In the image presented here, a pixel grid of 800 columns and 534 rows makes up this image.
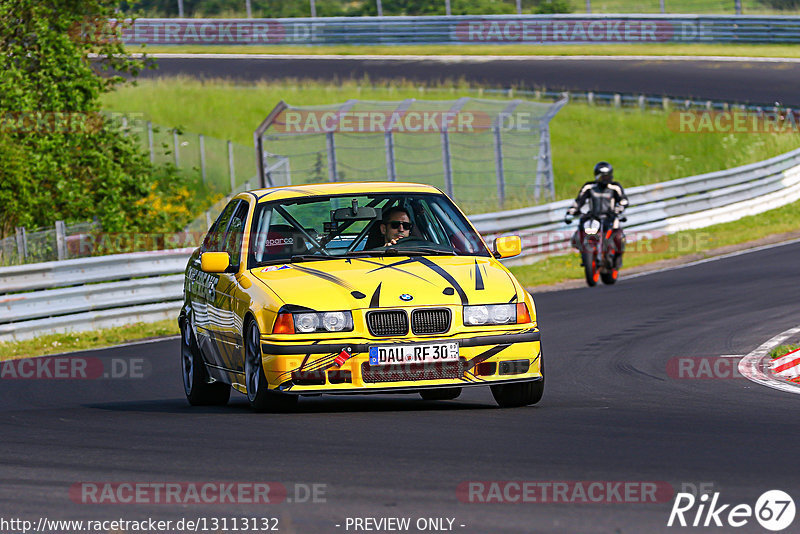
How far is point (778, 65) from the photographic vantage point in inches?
1668

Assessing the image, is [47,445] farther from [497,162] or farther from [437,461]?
[497,162]

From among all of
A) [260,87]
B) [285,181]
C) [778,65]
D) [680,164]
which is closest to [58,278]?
[285,181]

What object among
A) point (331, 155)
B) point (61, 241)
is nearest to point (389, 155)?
point (331, 155)

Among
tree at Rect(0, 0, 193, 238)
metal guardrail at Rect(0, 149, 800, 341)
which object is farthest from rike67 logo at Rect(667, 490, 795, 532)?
tree at Rect(0, 0, 193, 238)

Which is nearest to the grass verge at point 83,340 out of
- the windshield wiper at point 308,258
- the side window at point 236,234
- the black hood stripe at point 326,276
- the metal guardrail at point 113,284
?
the metal guardrail at point 113,284

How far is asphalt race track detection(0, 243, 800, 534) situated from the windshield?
1.08m

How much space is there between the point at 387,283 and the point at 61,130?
15.3 metres

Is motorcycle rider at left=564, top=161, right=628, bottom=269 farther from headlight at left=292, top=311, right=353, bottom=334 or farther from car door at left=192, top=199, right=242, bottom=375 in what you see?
headlight at left=292, top=311, right=353, bottom=334

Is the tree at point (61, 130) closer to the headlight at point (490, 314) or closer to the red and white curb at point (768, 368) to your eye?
the red and white curb at point (768, 368)

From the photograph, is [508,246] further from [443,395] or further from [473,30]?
[473,30]

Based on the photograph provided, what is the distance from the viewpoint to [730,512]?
18.7ft

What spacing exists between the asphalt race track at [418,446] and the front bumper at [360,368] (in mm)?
216

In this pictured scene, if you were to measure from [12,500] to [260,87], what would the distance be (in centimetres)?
3505

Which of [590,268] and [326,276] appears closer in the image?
[326,276]
